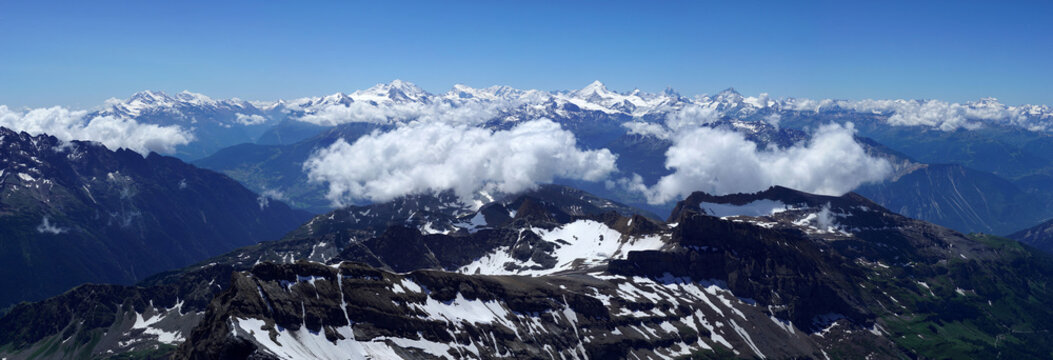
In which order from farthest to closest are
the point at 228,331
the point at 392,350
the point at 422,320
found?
the point at 422,320 → the point at 392,350 → the point at 228,331

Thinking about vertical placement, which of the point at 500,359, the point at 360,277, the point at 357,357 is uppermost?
the point at 360,277

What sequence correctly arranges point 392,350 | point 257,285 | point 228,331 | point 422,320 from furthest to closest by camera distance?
point 422,320 < point 392,350 < point 257,285 < point 228,331

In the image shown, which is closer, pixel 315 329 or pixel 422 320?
pixel 315 329

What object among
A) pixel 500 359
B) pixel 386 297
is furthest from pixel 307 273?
pixel 500 359

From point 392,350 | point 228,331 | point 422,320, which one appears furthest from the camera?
point 422,320

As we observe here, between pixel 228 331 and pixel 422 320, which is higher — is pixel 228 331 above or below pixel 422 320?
above

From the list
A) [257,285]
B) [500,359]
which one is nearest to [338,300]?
[257,285]

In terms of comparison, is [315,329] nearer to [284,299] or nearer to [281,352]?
[284,299]

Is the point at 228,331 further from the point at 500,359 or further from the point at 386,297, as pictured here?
the point at 500,359

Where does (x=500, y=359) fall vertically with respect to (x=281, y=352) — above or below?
below
